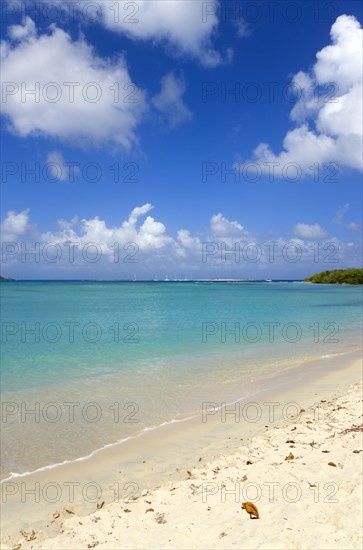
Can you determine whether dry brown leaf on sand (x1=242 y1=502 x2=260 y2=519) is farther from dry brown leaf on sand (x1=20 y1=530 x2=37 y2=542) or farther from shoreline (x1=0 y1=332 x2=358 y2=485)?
shoreline (x1=0 y1=332 x2=358 y2=485)

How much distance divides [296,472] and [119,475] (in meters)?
3.48

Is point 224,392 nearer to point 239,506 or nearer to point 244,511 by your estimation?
→ point 239,506

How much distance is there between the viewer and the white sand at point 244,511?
534cm

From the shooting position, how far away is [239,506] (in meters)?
6.16

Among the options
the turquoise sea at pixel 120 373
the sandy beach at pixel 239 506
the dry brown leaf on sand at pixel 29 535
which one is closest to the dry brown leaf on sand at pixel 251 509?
the sandy beach at pixel 239 506

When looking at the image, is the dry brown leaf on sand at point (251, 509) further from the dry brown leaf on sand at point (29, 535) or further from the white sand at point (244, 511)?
the dry brown leaf on sand at point (29, 535)

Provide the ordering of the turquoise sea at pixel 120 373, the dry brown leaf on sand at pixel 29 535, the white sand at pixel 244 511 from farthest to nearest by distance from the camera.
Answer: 1. the turquoise sea at pixel 120 373
2. the dry brown leaf on sand at pixel 29 535
3. the white sand at pixel 244 511

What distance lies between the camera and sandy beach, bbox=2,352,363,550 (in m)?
5.39

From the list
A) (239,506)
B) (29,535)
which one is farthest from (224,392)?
(29,535)

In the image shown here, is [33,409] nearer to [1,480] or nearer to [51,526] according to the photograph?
[1,480]

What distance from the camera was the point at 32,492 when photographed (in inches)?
295

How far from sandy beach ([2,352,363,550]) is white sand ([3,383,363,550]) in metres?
0.01

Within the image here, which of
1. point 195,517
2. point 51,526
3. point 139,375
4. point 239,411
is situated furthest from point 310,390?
point 51,526

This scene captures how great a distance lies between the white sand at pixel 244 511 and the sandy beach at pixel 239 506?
1 cm
